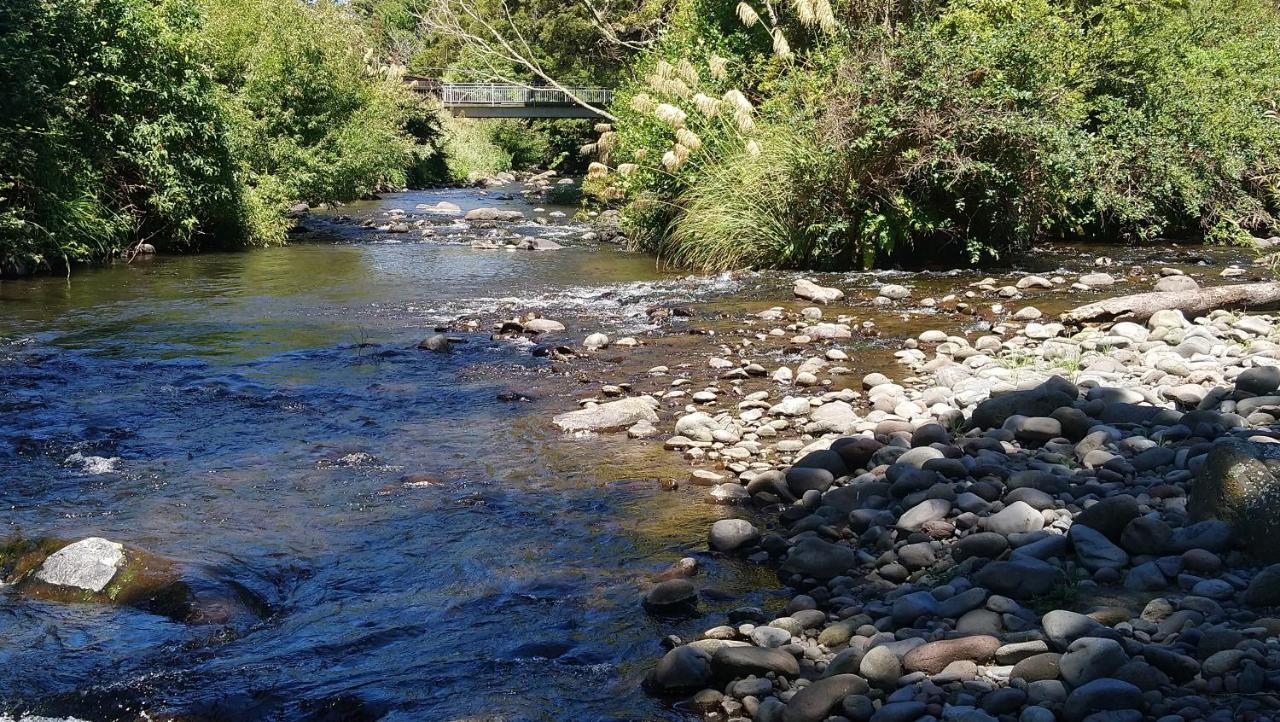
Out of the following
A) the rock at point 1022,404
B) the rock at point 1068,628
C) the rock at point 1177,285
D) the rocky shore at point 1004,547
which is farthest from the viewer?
the rock at point 1177,285

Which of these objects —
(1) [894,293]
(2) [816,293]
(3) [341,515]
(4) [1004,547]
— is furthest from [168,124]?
(4) [1004,547]

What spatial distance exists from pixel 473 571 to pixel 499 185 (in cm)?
4340

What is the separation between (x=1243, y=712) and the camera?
11.4 ft

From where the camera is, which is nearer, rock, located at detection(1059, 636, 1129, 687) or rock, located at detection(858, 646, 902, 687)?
rock, located at detection(1059, 636, 1129, 687)

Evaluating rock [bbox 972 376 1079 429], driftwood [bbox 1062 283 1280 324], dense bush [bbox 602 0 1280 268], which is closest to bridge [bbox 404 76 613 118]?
dense bush [bbox 602 0 1280 268]

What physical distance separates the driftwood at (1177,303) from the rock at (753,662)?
8.40 metres

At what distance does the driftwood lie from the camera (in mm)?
11484

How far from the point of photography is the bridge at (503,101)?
142 feet

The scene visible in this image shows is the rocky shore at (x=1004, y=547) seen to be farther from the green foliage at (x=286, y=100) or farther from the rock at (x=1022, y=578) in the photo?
the green foliage at (x=286, y=100)

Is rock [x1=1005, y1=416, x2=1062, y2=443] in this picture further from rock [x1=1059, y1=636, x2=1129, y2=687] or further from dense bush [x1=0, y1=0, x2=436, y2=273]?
dense bush [x1=0, y1=0, x2=436, y2=273]

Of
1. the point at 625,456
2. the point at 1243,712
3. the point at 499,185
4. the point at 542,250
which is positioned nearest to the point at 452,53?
the point at 499,185

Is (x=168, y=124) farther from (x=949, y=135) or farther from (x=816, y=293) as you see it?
(x=949, y=135)

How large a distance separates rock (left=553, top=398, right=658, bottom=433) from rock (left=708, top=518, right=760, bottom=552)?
2584mm

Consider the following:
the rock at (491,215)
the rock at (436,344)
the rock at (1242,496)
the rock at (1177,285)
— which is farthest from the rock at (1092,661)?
the rock at (491,215)
